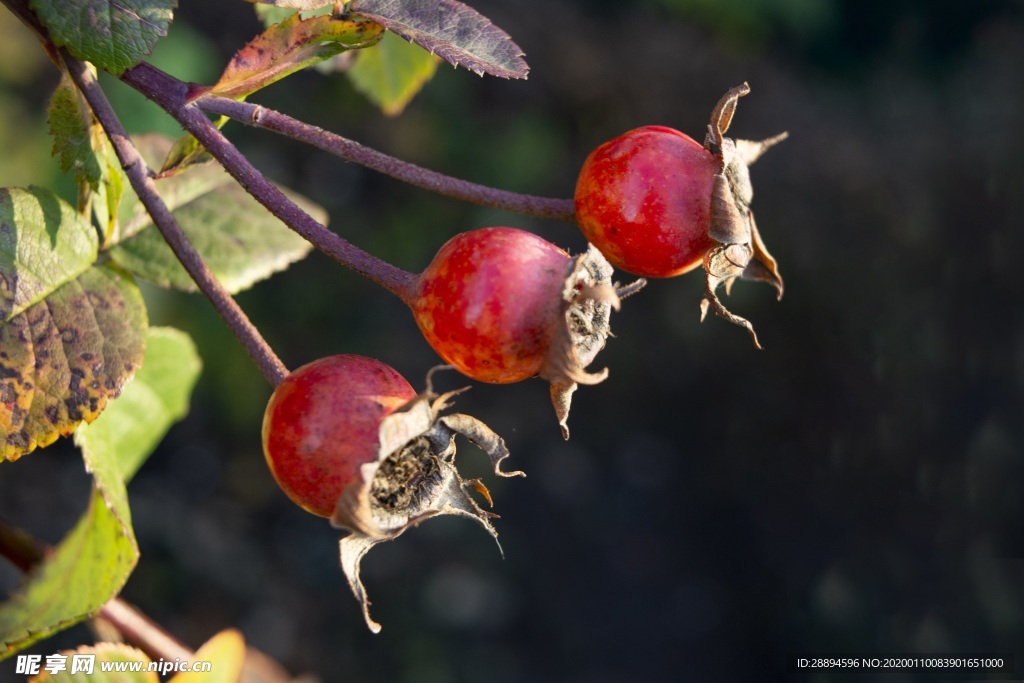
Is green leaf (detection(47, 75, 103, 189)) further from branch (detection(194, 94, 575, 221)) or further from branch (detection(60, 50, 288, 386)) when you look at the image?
branch (detection(194, 94, 575, 221))

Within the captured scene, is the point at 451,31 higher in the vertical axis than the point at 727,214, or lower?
higher

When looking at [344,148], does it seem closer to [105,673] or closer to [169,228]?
[169,228]

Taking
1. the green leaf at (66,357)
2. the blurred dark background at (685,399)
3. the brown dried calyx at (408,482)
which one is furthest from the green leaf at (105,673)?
the blurred dark background at (685,399)

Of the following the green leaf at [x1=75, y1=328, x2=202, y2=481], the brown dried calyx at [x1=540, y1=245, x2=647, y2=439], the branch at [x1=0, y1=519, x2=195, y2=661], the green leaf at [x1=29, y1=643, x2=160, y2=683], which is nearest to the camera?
the brown dried calyx at [x1=540, y1=245, x2=647, y2=439]

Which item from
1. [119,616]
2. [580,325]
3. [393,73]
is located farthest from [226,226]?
[580,325]

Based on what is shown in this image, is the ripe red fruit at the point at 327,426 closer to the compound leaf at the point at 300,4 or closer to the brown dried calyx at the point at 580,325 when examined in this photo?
the brown dried calyx at the point at 580,325

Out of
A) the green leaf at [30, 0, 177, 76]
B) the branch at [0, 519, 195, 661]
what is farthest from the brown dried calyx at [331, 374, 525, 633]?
the branch at [0, 519, 195, 661]
